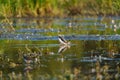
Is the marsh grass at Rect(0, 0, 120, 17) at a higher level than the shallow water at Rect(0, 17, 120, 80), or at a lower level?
higher

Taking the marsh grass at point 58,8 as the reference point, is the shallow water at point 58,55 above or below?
below

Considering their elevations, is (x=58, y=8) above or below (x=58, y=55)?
above

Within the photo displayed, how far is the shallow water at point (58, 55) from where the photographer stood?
960cm

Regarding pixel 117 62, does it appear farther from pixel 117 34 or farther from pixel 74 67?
pixel 117 34

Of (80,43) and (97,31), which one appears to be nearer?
(80,43)

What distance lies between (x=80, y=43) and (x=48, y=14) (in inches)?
450

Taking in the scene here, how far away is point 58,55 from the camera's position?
477 inches

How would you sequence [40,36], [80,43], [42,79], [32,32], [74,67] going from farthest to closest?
[32,32]
[40,36]
[80,43]
[74,67]
[42,79]

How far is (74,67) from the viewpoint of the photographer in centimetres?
1030

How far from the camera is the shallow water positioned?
9602mm

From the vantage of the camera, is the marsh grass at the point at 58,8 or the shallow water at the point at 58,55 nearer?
the shallow water at the point at 58,55

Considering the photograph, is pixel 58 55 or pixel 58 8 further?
pixel 58 8

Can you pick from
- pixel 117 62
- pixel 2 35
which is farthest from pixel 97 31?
pixel 117 62

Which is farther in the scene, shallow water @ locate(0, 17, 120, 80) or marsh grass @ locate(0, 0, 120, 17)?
marsh grass @ locate(0, 0, 120, 17)
